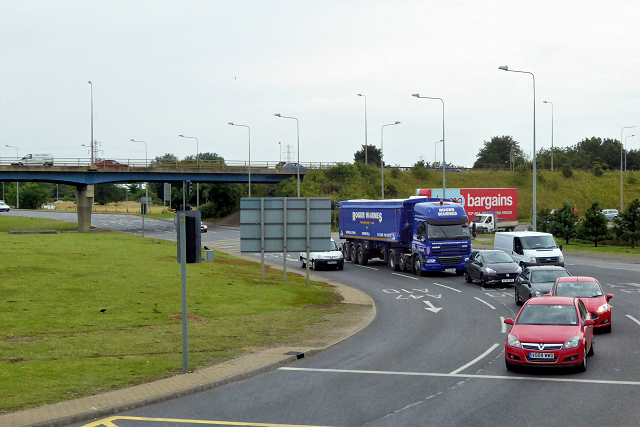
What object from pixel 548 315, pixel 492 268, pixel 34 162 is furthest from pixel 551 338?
pixel 34 162

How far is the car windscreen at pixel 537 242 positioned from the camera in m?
32.8

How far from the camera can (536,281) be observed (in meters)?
22.2

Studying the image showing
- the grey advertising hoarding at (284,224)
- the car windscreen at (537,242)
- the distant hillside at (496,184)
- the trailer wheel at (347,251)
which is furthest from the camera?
the distant hillside at (496,184)

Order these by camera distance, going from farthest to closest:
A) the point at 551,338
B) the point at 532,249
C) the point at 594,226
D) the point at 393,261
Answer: the point at 594,226
the point at 393,261
the point at 532,249
the point at 551,338

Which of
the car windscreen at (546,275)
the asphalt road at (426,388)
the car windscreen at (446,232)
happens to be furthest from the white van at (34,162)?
the car windscreen at (546,275)

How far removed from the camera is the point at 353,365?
48.8ft

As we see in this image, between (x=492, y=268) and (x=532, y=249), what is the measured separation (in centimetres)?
399

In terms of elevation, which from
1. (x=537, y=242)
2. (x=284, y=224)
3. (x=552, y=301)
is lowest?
(x=552, y=301)

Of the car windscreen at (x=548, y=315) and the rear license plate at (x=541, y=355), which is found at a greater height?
the car windscreen at (x=548, y=315)

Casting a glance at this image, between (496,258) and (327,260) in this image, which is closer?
(496,258)

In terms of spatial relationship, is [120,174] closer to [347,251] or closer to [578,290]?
[347,251]

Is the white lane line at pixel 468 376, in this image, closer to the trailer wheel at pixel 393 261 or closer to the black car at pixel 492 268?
the black car at pixel 492 268

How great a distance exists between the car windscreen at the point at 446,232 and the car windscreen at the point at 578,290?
48.6 feet

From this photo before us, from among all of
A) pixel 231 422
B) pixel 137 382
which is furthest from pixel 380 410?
pixel 137 382
